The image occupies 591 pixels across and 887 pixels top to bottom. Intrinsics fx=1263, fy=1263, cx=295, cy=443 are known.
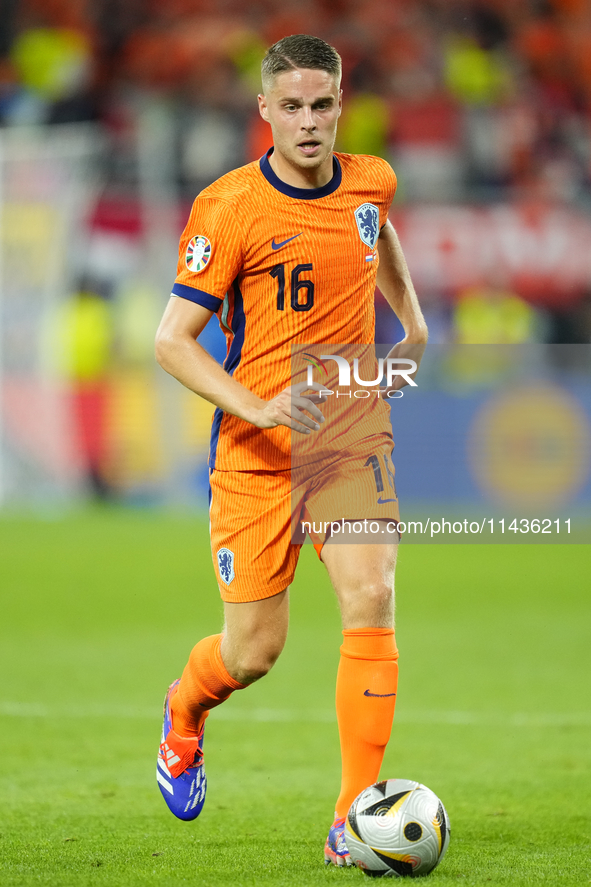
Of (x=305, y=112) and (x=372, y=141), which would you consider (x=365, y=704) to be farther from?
(x=372, y=141)

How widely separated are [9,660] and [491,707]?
2789mm

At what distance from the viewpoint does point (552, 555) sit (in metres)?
12.4

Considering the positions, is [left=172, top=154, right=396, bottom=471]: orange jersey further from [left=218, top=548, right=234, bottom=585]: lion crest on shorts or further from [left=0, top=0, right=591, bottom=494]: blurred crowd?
[left=0, top=0, right=591, bottom=494]: blurred crowd

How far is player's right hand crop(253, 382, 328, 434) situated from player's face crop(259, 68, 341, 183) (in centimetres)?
68

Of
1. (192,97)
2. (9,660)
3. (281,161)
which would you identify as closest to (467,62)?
(192,97)

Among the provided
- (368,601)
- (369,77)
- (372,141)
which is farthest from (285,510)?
(369,77)

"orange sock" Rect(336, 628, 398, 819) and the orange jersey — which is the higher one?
the orange jersey

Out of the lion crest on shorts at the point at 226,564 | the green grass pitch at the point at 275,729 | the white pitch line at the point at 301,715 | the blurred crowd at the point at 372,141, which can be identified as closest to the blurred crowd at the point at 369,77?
the blurred crowd at the point at 372,141

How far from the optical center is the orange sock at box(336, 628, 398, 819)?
3.46 meters

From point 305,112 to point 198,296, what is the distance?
586 mm

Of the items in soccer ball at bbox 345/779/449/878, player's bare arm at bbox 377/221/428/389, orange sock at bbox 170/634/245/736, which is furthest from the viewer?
player's bare arm at bbox 377/221/428/389

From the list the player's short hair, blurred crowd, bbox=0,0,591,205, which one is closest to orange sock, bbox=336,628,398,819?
the player's short hair

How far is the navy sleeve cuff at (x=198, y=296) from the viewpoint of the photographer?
347 cm

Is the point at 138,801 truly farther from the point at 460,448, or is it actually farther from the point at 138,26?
the point at 138,26
